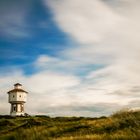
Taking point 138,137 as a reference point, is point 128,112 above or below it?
above

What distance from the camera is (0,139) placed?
20125mm

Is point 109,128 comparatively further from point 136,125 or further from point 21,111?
point 21,111

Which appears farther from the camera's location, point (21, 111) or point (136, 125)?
point (21, 111)

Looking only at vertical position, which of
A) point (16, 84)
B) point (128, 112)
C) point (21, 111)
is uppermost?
point (16, 84)

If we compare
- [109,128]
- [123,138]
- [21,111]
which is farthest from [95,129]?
[21,111]

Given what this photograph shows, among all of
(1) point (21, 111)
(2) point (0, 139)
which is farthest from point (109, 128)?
(1) point (21, 111)

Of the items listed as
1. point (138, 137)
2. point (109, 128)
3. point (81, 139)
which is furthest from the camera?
point (109, 128)

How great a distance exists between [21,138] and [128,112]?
7.27 m

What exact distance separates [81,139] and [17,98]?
244 ft

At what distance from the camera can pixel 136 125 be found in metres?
17.8

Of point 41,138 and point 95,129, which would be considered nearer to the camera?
point 41,138

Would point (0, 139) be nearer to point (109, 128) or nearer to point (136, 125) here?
point (109, 128)

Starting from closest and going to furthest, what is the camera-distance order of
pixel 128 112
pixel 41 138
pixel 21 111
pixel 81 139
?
pixel 81 139, pixel 41 138, pixel 128 112, pixel 21 111

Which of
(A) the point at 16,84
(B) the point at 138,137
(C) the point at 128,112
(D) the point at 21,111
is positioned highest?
(A) the point at 16,84
